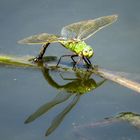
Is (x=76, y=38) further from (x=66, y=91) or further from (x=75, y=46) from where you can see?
(x=66, y=91)

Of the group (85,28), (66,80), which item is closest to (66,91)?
(66,80)

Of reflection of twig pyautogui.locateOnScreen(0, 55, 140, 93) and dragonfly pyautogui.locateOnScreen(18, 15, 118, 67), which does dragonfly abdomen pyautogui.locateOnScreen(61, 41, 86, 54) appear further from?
reflection of twig pyautogui.locateOnScreen(0, 55, 140, 93)

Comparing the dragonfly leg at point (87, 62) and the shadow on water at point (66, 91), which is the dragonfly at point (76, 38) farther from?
the shadow on water at point (66, 91)

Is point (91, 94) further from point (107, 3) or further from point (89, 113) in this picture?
point (107, 3)

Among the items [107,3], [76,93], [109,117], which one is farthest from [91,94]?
[107,3]

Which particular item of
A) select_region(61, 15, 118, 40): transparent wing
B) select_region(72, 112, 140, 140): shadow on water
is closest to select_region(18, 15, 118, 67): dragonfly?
select_region(61, 15, 118, 40): transparent wing

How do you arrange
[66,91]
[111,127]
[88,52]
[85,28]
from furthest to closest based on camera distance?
[85,28], [88,52], [66,91], [111,127]

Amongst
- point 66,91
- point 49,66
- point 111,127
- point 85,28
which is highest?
point 85,28

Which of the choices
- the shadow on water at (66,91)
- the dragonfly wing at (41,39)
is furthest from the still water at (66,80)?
the dragonfly wing at (41,39)
